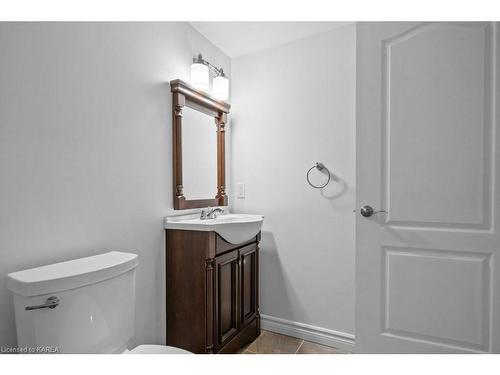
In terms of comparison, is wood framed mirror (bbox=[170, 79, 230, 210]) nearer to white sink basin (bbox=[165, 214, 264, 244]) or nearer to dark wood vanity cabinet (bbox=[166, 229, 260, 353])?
white sink basin (bbox=[165, 214, 264, 244])

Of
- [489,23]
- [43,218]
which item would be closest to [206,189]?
[43,218]

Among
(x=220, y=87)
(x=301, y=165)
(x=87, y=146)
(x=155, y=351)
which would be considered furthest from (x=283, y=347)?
(x=220, y=87)

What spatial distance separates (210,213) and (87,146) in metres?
0.93

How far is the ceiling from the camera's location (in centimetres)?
192

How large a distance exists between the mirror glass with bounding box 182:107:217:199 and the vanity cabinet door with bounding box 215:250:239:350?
0.54m

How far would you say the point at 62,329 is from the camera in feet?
2.95

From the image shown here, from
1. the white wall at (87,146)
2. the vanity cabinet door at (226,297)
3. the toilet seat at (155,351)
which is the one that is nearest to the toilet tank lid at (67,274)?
the white wall at (87,146)

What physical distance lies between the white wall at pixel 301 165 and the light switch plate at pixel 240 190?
0.04 m

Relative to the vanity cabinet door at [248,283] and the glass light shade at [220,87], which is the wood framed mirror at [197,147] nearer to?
the glass light shade at [220,87]

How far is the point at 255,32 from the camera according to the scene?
202 centimetres

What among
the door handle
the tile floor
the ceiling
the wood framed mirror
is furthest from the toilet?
the ceiling

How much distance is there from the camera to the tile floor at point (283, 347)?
186cm

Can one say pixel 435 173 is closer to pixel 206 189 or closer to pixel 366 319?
pixel 366 319

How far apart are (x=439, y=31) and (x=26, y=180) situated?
76.8 inches
